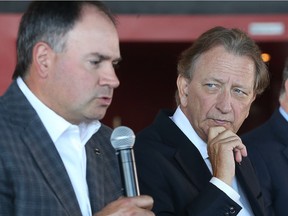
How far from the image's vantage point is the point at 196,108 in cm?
266

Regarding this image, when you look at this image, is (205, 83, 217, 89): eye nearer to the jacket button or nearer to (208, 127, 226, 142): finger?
(208, 127, 226, 142): finger

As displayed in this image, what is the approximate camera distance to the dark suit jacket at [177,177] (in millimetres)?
2363

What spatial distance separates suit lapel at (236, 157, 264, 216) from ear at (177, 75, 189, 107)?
0.96ft

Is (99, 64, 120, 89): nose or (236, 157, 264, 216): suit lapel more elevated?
(99, 64, 120, 89): nose

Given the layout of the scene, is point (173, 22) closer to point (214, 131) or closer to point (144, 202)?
point (214, 131)

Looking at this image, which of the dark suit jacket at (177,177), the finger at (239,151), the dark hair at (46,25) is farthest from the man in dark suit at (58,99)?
the finger at (239,151)

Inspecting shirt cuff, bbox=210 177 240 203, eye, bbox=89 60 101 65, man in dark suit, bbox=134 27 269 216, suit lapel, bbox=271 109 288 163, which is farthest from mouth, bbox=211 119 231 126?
eye, bbox=89 60 101 65

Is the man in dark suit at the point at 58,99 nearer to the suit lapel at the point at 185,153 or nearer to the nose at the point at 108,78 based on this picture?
the nose at the point at 108,78

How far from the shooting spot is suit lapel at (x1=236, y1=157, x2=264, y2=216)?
260cm

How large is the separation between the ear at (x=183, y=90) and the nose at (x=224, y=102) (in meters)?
0.14

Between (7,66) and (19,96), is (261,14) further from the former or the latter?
(19,96)

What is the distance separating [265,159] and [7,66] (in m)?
2.60

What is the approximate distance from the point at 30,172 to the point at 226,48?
42.6 inches

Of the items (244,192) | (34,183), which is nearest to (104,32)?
(34,183)
